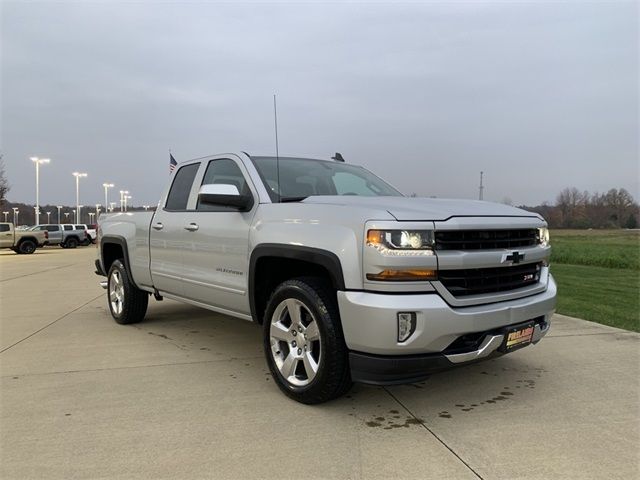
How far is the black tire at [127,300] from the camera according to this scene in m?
6.31

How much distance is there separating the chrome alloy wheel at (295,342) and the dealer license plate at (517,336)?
1233 millimetres

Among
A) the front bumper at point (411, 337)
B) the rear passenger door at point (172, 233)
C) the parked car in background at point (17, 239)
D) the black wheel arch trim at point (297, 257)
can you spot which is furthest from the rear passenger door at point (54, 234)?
the front bumper at point (411, 337)

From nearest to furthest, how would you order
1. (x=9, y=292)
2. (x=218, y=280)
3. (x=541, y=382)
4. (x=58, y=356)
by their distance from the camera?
(x=541, y=382) → (x=218, y=280) → (x=58, y=356) → (x=9, y=292)

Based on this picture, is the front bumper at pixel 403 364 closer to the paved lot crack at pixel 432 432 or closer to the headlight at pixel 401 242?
the paved lot crack at pixel 432 432

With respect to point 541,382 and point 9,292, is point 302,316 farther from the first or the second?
point 9,292

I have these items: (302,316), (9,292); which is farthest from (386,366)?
(9,292)

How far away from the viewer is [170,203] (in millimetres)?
5570

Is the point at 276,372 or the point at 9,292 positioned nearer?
the point at 276,372

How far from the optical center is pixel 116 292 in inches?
263

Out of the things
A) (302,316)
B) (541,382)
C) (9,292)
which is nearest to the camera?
→ (302,316)

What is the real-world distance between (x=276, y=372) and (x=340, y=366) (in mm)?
689

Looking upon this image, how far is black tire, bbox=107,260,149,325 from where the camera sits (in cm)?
631

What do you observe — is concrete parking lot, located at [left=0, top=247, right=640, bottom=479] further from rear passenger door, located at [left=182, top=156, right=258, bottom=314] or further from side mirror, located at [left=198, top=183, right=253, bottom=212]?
side mirror, located at [left=198, top=183, right=253, bottom=212]

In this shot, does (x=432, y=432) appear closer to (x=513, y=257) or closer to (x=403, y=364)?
(x=403, y=364)
